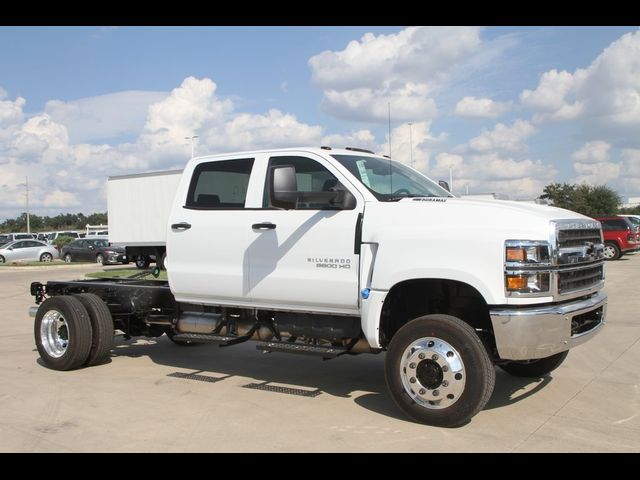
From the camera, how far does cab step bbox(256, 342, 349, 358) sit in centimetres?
577

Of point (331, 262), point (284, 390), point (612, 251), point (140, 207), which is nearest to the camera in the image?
point (331, 262)

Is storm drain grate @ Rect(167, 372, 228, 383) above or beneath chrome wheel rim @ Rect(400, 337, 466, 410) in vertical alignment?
beneath

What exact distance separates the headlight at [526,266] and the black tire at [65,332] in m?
4.82

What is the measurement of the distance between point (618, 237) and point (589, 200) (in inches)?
1225

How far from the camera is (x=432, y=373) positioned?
5086 millimetres

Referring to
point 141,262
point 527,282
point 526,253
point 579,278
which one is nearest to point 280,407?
point 527,282

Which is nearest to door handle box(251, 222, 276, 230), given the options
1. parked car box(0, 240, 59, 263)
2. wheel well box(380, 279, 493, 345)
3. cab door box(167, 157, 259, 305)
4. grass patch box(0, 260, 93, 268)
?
cab door box(167, 157, 259, 305)

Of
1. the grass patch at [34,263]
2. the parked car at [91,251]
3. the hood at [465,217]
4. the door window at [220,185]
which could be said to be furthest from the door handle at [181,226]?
the grass patch at [34,263]

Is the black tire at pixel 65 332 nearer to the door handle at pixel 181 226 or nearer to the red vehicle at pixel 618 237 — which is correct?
the door handle at pixel 181 226

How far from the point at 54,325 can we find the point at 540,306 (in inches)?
220

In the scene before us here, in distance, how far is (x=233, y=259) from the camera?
21.0ft

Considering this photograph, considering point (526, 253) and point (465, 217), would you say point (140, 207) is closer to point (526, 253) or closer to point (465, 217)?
point (465, 217)

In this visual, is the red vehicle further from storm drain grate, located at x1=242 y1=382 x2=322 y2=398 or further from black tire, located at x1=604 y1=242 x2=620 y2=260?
storm drain grate, located at x1=242 y1=382 x2=322 y2=398

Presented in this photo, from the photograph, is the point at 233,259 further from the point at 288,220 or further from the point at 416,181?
the point at 416,181
